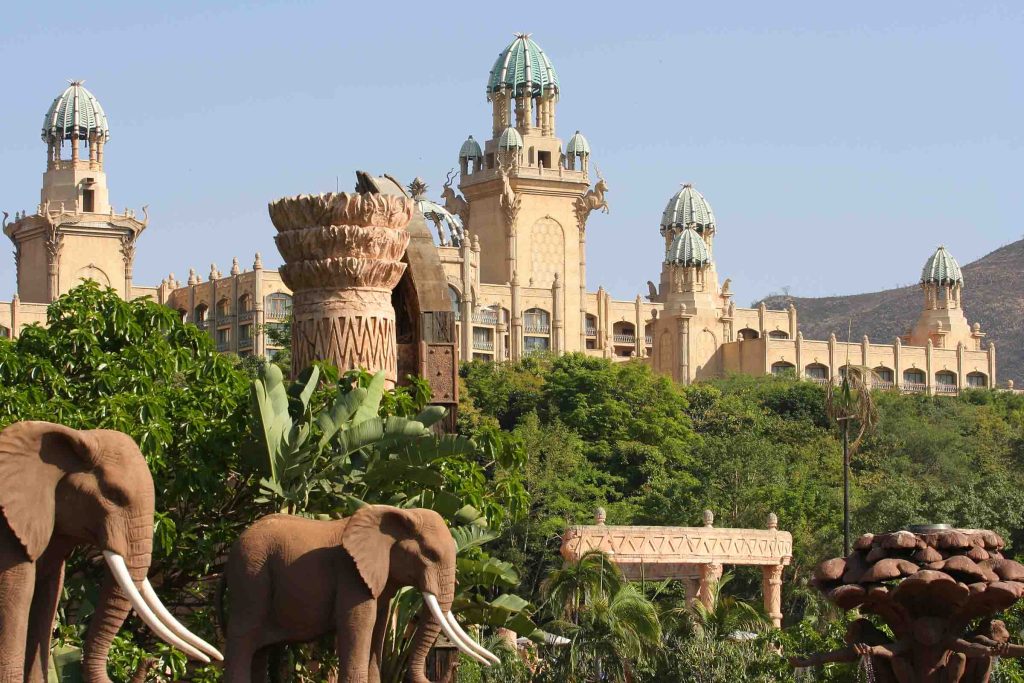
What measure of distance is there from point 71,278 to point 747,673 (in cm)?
6964

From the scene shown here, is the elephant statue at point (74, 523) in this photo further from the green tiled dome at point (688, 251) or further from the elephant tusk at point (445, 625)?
the green tiled dome at point (688, 251)

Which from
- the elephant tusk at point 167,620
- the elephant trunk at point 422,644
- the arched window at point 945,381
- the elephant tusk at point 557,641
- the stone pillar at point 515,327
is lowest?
the elephant tusk at point 557,641

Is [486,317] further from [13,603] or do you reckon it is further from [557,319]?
[13,603]

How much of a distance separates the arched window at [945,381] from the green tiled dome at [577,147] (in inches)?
834

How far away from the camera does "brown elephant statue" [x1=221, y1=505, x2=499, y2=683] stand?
1711 cm

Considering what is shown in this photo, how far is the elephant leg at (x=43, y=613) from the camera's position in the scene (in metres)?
15.0

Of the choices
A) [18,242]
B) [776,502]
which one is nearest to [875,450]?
[776,502]

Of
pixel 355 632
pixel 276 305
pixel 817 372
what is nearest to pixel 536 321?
pixel 276 305

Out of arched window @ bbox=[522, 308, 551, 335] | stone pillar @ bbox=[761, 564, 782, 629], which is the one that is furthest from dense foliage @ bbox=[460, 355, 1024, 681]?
arched window @ bbox=[522, 308, 551, 335]

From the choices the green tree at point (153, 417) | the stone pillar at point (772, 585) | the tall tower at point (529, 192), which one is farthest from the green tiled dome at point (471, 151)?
the green tree at point (153, 417)

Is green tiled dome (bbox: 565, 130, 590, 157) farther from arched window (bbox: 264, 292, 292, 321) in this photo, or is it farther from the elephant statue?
the elephant statue

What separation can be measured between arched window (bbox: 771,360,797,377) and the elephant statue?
91840 millimetres

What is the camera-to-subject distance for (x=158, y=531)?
20406mm

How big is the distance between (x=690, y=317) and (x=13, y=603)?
9453 centimetres
